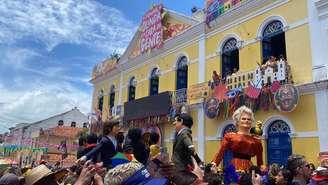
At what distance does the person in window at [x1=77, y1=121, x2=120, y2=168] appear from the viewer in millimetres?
4098

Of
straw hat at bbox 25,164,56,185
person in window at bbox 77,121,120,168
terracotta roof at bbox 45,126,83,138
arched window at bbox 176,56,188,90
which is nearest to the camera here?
straw hat at bbox 25,164,56,185

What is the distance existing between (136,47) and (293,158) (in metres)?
14.3

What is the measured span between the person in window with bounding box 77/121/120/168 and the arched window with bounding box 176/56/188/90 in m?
9.47

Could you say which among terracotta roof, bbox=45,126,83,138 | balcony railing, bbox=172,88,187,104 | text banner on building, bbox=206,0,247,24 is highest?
text banner on building, bbox=206,0,247,24

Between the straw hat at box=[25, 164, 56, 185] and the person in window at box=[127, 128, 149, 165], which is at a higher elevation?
the person in window at box=[127, 128, 149, 165]

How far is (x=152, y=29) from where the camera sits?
51.5ft

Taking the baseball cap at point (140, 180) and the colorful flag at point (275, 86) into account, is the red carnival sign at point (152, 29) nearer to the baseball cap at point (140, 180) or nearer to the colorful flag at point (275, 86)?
the colorful flag at point (275, 86)

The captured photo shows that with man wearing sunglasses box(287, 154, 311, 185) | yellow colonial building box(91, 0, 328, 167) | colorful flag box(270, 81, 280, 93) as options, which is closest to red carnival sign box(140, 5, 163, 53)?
yellow colonial building box(91, 0, 328, 167)

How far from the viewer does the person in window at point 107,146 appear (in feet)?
13.4

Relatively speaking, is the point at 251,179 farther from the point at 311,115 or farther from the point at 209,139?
the point at 209,139

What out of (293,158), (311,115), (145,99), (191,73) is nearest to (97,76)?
(145,99)

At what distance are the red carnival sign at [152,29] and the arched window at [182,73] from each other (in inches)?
59.9

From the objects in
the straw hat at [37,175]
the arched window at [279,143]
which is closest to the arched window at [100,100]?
the arched window at [279,143]

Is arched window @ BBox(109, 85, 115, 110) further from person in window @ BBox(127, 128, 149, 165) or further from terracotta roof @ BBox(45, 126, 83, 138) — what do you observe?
person in window @ BBox(127, 128, 149, 165)
